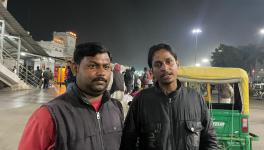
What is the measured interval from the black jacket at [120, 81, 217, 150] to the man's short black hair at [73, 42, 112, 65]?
73cm

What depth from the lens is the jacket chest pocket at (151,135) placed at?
9.25 ft

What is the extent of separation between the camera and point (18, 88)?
24422mm

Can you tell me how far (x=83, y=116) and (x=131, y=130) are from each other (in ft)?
2.28

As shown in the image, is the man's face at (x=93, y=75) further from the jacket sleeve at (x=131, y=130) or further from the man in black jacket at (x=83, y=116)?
the jacket sleeve at (x=131, y=130)

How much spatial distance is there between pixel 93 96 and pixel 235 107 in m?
5.62

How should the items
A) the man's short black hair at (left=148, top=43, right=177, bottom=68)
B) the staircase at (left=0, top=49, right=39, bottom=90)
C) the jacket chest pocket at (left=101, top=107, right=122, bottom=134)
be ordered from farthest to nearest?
the staircase at (left=0, top=49, right=39, bottom=90) → the man's short black hair at (left=148, top=43, right=177, bottom=68) → the jacket chest pocket at (left=101, top=107, right=122, bottom=134)

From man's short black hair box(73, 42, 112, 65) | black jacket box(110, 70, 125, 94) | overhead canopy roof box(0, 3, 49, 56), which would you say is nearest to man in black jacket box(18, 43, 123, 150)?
man's short black hair box(73, 42, 112, 65)

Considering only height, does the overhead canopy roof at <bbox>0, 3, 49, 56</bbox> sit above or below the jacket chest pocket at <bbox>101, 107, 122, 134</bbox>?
above

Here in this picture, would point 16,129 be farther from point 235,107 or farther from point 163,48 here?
point 163,48

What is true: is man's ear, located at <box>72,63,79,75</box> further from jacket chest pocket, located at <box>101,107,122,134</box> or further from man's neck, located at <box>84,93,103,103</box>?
jacket chest pocket, located at <box>101,107,122,134</box>

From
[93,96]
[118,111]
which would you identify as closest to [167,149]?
[118,111]

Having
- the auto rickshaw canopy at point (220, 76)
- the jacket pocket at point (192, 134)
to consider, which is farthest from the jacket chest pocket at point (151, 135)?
the auto rickshaw canopy at point (220, 76)

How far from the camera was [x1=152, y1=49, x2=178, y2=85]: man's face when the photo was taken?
2.98m

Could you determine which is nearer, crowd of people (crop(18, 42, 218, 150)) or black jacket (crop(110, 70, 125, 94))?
crowd of people (crop(18, 42, 218, 150))
